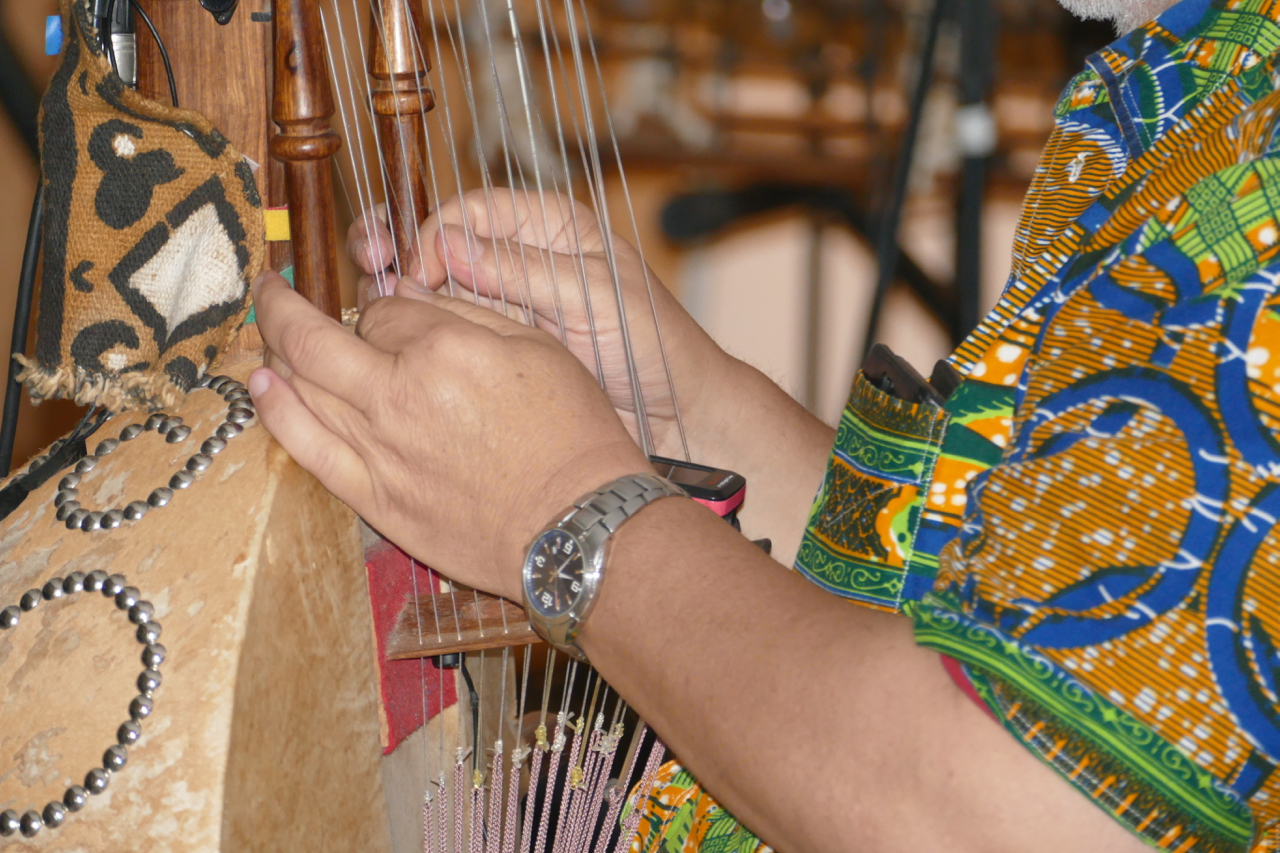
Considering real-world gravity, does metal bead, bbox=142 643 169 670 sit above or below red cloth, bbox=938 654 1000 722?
below

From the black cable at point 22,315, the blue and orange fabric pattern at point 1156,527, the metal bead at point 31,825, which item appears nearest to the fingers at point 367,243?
the black cable at point 22,315

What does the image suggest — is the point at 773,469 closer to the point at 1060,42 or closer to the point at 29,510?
the point at 29,510

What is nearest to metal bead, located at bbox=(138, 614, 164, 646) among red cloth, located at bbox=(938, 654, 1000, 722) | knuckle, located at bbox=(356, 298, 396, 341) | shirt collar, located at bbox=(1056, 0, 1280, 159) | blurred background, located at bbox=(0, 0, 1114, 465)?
knuckle, located at bbox=(356, 298, 396, 341)

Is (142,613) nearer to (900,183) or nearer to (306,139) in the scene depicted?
(306,139)

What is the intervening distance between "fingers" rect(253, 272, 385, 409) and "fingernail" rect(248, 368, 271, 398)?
0.6 inches

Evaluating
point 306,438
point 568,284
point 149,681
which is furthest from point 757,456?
point 149,681

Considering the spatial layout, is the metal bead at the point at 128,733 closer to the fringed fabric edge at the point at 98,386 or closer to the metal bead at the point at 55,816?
the metal bead at the point at 55,816

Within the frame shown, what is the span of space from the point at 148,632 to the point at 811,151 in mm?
1961

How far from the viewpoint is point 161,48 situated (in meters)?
0.64

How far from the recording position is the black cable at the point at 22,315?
0.66 metres

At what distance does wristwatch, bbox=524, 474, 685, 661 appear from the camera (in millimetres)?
505

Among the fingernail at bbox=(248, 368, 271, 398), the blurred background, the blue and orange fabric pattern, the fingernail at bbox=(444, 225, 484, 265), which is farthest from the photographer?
the blurred background

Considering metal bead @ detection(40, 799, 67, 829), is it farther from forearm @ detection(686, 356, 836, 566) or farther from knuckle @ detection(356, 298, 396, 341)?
forearm @ detection(686, 356, 836, 566)

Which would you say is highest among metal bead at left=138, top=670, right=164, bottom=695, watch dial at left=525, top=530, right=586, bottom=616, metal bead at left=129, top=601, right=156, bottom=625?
watch dial at left=525, top=530, right=586, bottom=616
